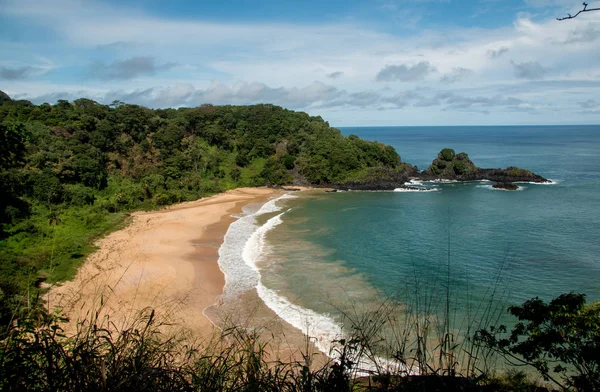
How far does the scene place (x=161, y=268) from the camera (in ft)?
61.2

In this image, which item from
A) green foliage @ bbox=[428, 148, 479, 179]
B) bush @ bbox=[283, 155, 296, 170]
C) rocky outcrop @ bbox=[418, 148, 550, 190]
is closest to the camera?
rocky outcrop @ bbox=[418, 148, 550, 190]

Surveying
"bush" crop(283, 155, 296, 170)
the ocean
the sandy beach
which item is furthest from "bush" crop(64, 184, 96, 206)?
"bush" crop(283, 155, 296, 170)

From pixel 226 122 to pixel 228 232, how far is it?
3281 cm

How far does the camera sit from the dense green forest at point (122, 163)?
2011cm

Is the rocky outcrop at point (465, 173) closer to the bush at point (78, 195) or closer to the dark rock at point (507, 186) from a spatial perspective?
the dark rock at point (507, 186)

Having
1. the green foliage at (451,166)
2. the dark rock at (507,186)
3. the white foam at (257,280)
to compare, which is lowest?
the white foam at (257,280)

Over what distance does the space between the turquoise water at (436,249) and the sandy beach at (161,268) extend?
11.3ft

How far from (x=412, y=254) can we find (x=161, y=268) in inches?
534

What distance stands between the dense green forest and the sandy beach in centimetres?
136

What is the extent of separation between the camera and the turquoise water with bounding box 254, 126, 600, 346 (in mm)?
15883

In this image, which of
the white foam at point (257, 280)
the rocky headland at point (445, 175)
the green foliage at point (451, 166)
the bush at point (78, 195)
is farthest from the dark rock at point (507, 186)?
the bush at point (78, 195)

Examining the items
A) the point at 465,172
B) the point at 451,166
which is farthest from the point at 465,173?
the point at 451,166

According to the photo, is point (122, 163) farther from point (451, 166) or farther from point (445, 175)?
point (451, 166)

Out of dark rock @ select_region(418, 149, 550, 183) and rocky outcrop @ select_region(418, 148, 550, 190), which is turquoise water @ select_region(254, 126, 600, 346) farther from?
dark rock @ select_region(418, 149, 550, 183)
